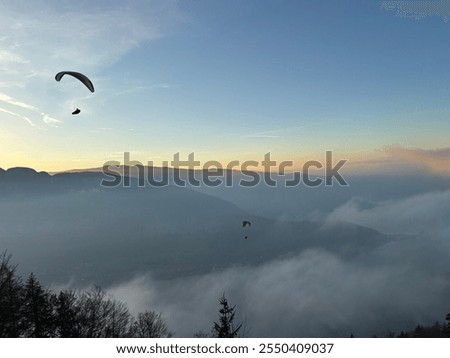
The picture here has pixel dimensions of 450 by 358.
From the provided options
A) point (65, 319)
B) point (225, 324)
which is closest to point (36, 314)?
point (65, 319)

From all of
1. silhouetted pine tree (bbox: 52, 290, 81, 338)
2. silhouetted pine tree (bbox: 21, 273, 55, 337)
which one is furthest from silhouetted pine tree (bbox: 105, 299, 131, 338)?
silhouetted pine tree (bbox: 21, 273, 55, 337)

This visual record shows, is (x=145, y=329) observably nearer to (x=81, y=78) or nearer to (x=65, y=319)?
(x=65, y=319)

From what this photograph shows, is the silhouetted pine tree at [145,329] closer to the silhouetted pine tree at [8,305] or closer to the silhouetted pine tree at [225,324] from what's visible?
the silhouetted pine tree at [225,324]

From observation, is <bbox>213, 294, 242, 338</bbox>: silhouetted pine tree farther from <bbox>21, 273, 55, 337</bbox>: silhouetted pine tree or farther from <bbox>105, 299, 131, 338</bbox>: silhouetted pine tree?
<bbox>21, 273, 55, 337</bbox>: silhouetted pine tree

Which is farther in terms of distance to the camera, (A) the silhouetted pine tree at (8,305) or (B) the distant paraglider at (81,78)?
(A) the silhouetted pine tree at (8,305)

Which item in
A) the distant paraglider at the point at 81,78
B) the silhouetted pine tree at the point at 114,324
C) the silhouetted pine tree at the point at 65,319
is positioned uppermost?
the distant paraglider at the point at 81,78

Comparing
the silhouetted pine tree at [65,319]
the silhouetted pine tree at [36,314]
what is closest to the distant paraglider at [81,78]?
the silhouetted pine tree at [36,314]
